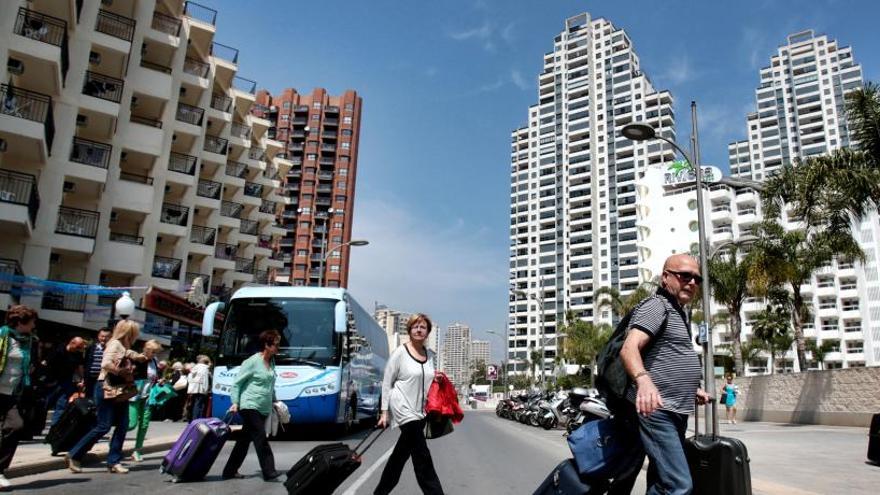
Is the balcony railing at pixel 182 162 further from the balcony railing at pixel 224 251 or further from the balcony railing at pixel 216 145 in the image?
the balcony railing at pixel 224 251

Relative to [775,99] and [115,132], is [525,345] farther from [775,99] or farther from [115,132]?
[115,132]

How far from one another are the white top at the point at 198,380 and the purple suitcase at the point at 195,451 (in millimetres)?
9027

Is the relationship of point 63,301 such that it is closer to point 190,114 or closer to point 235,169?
point 190,114

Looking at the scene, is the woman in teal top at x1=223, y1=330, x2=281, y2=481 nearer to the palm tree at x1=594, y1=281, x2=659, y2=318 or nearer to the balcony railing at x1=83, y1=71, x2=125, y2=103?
the balcony railing at x1=83, y1=71, x2=125, y2=103

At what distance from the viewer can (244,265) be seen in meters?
53.4

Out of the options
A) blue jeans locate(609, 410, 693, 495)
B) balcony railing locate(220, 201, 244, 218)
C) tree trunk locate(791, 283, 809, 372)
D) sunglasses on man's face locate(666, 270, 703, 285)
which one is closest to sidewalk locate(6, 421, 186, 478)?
blue jeans locate(609, 410, 693, 495)

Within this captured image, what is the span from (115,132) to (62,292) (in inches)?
377

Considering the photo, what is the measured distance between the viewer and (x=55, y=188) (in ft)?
92.3

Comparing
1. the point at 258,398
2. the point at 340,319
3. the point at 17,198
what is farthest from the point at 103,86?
the point at 258,398

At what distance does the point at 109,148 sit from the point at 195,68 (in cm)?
1240

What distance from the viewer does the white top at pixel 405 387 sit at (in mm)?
5543

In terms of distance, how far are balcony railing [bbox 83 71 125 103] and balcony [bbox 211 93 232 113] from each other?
14353mm

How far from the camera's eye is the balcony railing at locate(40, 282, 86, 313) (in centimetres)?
Result: 2752

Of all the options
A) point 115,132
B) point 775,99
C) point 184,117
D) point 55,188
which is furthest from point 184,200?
point 775,99
